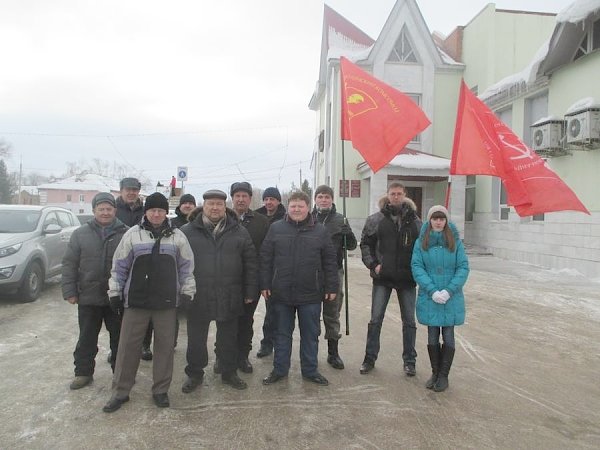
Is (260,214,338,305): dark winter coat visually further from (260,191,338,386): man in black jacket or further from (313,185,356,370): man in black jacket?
(313,185,356,370): man in black jacket

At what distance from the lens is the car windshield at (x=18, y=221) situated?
27.1ft

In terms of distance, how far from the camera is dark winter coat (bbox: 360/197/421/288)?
4680 millimetres

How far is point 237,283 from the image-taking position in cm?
434

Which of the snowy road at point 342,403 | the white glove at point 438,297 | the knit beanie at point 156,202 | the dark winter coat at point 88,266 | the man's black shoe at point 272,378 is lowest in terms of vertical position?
the snowy road at point 342,403

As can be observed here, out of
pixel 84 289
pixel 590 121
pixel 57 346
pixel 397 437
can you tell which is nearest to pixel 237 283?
pixel 84 289

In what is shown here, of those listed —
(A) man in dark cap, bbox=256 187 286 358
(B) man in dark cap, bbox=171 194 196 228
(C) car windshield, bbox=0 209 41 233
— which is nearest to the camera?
(A) man in dark cap, bbox=256 187 286 358

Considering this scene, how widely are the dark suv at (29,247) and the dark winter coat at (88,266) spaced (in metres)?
4.13

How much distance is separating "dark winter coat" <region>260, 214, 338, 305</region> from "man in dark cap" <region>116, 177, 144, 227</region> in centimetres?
217

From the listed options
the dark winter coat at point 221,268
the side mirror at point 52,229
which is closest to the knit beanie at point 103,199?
the dark winter coat at point 221,268

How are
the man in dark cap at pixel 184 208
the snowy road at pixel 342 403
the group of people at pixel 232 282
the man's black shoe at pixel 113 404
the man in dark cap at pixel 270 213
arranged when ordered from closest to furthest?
1. the snowy road at pixel 342 403
2. the man's black shoe at pixel 113 404
3. the group of people at pixel 232 282
4. the man in dark cap at pixel 270 213
5. the man in dark cap at pixel 184 208

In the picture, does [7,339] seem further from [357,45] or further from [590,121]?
[357,45]

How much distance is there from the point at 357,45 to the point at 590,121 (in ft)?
43.9

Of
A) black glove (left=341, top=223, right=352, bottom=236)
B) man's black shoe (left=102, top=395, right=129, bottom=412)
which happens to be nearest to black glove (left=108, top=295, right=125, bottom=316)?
man's black shoe (left=102, top=395, right=129, bottom=412)

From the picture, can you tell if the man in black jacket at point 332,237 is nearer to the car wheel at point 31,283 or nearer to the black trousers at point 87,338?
the black trousers at point 87,338
